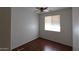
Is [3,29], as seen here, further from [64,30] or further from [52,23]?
[52,23]

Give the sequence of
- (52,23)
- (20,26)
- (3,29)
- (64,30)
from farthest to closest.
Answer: (52,23)
(64,30)
(20,26)
(3,29)

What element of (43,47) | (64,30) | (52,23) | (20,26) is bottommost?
(43,47)

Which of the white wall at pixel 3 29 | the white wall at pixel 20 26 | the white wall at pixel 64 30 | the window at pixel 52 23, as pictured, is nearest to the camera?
the white wall at pixel 3 29

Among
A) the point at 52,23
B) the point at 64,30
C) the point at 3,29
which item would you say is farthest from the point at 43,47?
the point at 3,29

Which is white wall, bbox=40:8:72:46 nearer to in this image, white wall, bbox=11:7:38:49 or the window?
the window

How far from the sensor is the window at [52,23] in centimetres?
357

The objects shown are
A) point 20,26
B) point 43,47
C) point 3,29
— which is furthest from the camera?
point 20,26

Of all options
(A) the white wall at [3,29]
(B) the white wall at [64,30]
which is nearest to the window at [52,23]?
(B) the white wall at [64,30]

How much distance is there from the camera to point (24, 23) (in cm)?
321

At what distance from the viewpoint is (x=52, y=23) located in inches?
156

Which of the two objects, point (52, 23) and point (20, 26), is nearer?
point (20, 26)

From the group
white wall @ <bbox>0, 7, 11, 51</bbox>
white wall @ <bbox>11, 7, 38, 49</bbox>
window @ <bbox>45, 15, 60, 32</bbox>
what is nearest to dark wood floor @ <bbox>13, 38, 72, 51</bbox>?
white wall @ <bbox>11, 7, 38, 49</bbox>

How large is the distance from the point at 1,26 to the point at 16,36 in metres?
1.66

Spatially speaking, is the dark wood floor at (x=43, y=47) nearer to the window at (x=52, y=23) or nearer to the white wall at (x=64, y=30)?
the white wall at (x=64, y=30)
